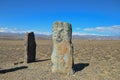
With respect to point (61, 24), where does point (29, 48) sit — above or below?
below

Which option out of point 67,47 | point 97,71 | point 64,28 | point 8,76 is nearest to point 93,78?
point 97,71

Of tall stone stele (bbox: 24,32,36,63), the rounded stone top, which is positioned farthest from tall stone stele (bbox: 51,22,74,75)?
tall stone stele (bbox: 24,32,36,63)

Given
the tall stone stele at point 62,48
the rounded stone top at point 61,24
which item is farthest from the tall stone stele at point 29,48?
the rounded stone top at point 61,24

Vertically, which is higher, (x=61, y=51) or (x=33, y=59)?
(x=61, y=51)

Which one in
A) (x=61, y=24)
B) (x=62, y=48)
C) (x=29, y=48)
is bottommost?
(x=29, y=48)

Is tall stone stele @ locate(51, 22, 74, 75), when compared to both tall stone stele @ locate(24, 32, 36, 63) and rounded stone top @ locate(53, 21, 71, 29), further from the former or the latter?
tall stone stele @ locate(24, 32, 36, 63)

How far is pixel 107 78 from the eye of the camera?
12.5 m

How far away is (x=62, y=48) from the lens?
14297 mm

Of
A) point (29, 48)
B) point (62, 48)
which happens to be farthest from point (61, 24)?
point (29, 48)

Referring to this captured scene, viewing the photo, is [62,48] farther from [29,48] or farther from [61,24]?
[29,48]

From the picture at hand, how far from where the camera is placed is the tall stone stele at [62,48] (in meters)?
14.2

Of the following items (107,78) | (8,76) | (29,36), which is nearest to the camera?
(107,78)

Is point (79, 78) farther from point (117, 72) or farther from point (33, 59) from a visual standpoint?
point (33, 59)

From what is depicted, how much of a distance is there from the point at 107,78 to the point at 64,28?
14.9 feet
